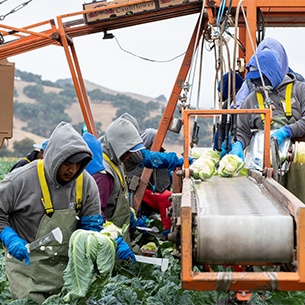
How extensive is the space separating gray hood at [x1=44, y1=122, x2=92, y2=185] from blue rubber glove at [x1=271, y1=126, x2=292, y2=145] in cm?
217

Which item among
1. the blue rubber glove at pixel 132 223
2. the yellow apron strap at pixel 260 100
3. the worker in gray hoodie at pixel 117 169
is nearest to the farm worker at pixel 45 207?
the worker in gray hoodie at pixel 117 169

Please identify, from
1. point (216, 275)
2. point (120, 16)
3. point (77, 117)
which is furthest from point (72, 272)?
point (77, 117)

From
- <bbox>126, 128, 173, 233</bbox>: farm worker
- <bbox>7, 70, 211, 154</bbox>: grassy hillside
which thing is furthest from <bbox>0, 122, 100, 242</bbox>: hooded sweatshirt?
<bbox>7, 70, 211, 154</bbox>: grassy hillside

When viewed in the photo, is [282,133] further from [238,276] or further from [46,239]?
[238,276]

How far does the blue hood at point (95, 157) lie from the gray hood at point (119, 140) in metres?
0.15

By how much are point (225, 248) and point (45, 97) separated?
99.0 m

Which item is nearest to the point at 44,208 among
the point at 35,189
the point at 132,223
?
the point at 35,189

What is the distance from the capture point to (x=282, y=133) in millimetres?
7125

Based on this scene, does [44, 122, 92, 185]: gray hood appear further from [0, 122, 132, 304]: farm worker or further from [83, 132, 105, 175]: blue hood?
[83, 132, 105, 175]: blue hood

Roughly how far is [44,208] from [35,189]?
0.53 feet

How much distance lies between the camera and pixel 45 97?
102 metres

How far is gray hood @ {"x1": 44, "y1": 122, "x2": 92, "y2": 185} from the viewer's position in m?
5.54

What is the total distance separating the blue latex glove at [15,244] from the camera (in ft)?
17.6

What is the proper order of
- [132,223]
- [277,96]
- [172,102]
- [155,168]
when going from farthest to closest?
[172,102]
[155,168]
[132,223]
[277,96]
